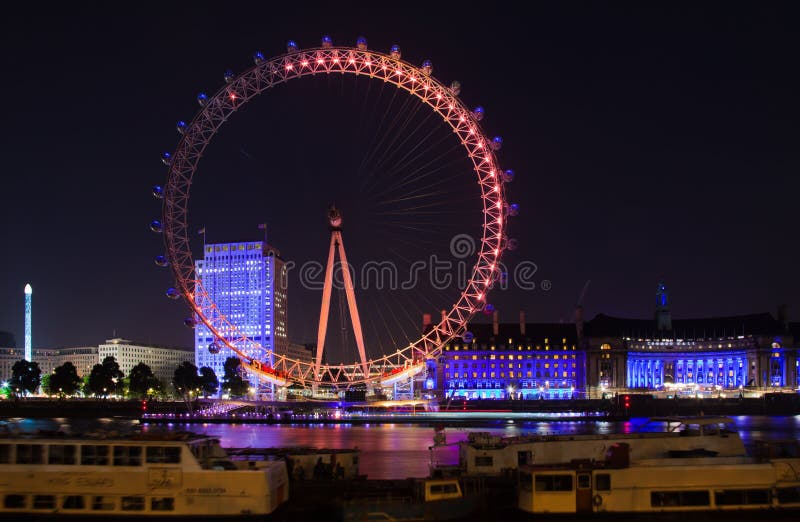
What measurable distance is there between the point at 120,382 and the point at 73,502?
115m

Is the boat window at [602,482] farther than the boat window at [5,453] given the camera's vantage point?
No

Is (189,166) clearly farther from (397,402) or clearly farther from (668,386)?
(668,386)

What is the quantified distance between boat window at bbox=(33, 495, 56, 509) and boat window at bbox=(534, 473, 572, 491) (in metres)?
13.7

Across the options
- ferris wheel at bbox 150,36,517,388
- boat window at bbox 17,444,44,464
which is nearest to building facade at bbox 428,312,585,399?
ferris wheel at bbox 150,36,517,388

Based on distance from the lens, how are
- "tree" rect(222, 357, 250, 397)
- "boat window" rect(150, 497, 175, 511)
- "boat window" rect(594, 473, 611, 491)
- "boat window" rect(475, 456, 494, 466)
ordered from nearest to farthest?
"boat window" rect(150, 497, 175, 511) → "boat window" rect(594, 473, 611, 491) → "boat window" rect(475, 456, 494, 466) → "tree" rect(222, 357, 250, 397)

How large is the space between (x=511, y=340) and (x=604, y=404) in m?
35.6

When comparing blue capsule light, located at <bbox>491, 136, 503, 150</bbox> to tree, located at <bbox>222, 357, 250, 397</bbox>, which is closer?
blue capsule light, located at <bbox>491, 136, 503, 150</bbox>

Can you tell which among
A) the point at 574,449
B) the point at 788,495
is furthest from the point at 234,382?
the point at 788,495

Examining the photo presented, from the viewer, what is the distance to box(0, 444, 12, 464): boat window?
2562 centimetres

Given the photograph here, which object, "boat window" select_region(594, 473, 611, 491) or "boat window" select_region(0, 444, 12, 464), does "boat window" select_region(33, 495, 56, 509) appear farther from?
"boat window" select_region(594, 473, 611, 491)

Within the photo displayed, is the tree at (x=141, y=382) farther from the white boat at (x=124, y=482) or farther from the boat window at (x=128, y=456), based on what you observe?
the boat window at (x=128, y=456)

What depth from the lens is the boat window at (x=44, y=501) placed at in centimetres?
2512

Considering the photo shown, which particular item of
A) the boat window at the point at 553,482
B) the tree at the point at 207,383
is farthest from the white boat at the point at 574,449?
the tree at the point at 207,383

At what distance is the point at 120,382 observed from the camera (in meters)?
135
